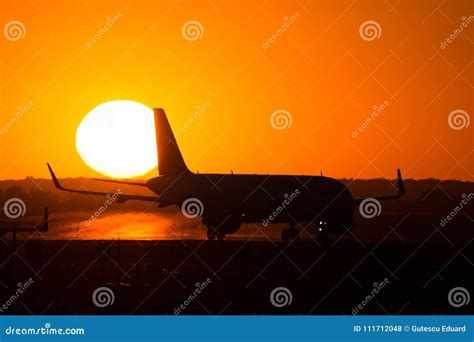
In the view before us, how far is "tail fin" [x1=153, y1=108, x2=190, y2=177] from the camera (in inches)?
2488

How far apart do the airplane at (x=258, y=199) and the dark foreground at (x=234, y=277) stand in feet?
18.1

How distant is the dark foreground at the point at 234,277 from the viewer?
27703 millimetres

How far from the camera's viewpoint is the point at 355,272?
35.5m

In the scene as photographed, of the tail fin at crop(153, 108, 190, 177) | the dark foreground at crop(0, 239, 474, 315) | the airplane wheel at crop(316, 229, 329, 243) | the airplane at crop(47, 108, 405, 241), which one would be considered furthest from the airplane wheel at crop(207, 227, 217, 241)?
the tail fin at crop(153, 108, 190, 177)

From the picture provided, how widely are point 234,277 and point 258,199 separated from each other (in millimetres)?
21440

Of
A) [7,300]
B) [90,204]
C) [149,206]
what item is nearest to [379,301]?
[7,300]

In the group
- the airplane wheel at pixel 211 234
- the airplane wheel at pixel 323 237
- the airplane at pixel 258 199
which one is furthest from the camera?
the airplane wheel at pixel 211 234

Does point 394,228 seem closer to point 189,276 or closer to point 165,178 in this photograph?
point 165,178

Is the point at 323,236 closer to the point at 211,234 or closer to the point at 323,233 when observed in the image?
the point at 323,233

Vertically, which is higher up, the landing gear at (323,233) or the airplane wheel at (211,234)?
the landing gear at (323,233)

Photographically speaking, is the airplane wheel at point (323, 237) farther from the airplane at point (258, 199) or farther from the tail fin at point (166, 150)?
the tail fin at point (166, 150)

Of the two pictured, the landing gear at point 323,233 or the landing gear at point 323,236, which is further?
the landing gear at point 323,233

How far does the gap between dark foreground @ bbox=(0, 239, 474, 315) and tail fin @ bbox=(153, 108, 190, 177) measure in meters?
17.0

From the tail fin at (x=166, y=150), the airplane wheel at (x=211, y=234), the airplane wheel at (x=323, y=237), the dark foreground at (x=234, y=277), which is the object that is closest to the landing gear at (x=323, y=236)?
the airplane wheel at (x=323, y=237)
